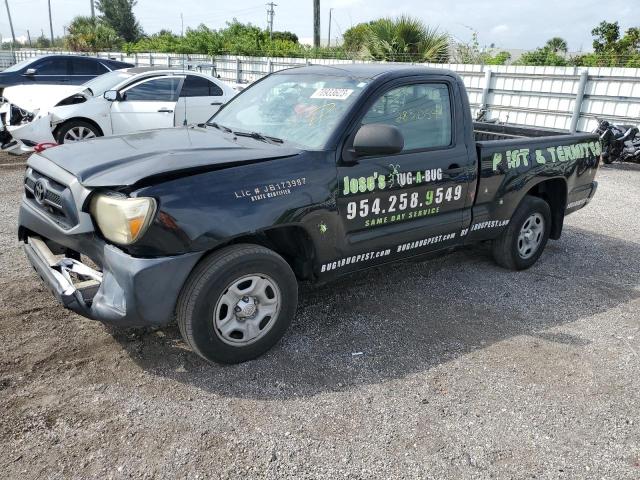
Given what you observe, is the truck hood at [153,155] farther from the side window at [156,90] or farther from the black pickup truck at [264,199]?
the side window at [156,90]

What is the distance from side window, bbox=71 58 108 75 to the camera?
13.8 m

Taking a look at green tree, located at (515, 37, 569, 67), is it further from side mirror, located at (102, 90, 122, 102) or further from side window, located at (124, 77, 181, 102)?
side mirror, located at (102, 90, 122, 102)

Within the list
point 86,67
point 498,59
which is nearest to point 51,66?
point 86,67

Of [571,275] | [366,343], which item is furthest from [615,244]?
[366,343]

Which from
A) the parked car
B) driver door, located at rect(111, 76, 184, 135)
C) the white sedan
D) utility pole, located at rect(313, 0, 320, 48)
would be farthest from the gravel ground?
utility pole, located at rect(313, 0, 320, 48)

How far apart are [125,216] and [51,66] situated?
1291cm

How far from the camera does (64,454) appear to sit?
2.58m

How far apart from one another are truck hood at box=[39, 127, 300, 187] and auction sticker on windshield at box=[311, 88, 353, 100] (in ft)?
1.85

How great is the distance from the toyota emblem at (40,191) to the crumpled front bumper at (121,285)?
1.15 feet

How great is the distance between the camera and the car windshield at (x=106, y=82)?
9.12m

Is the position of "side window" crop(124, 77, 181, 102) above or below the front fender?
above

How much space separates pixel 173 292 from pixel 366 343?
4.62 feet

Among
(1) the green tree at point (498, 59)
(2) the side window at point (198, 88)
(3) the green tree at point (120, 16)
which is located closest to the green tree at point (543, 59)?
(1) the green tree at point (498, 59)

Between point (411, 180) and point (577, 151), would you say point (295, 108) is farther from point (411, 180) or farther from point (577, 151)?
point (577, 151)
